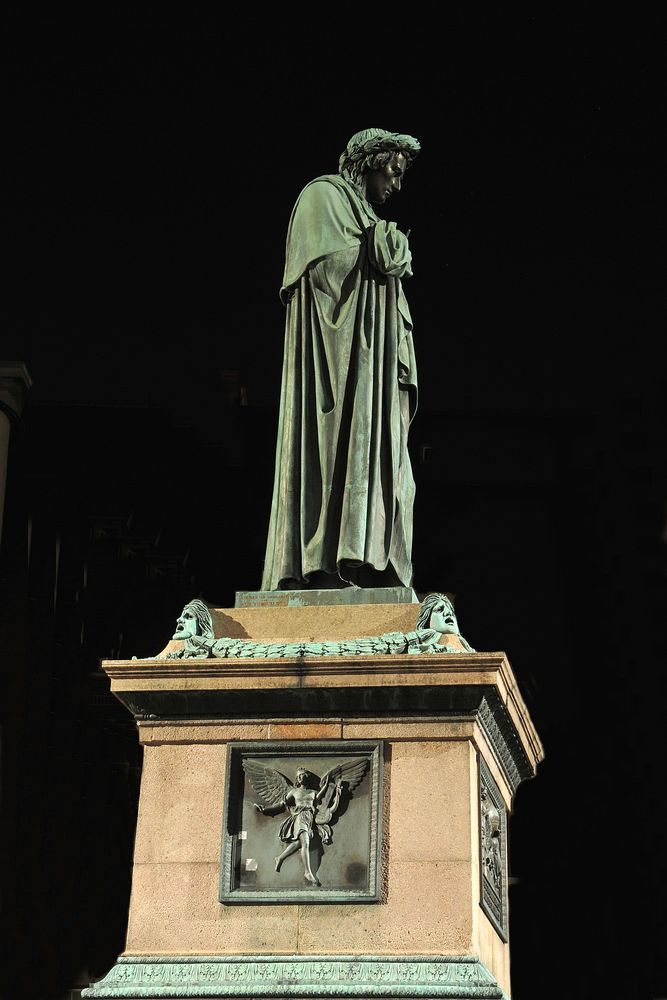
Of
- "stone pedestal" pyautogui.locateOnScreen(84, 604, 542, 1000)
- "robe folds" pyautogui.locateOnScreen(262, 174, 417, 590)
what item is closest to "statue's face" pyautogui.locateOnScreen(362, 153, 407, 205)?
"robe folds" pyautogui.locateOnScreen(262, 174, 417, 590)

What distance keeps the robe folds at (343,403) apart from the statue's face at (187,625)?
0.97 metres

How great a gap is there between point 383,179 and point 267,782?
479 centimetres

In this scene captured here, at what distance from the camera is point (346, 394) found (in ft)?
36.5

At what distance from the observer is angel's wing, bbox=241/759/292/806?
916 centimetres

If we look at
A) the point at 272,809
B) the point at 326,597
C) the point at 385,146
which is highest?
the point at 385,146

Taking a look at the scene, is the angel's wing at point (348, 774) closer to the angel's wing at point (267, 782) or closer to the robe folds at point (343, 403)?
the angel's wing at point (267, 782)

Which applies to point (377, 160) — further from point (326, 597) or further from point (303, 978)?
point (303, 978)

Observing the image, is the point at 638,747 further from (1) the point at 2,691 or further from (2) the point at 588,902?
(1) the point at 2,691

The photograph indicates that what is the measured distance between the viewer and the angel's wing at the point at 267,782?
916 cm

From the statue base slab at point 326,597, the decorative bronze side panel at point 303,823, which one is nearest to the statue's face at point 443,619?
the statue base slab at point 326,597

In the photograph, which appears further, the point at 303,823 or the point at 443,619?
the point at 443,619

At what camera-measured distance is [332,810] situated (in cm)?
905

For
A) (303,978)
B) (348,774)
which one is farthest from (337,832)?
(303,978)

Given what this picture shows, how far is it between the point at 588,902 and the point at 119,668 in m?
20.1
